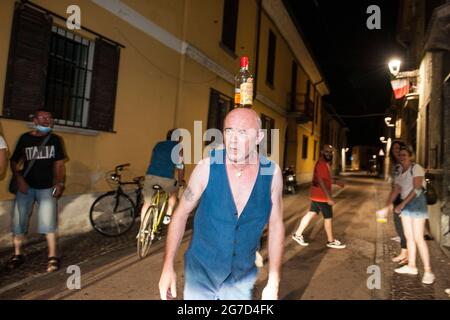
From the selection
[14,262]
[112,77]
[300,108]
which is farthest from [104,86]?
[300,108]

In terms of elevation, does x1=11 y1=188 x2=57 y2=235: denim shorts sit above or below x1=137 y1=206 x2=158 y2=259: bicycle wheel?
above

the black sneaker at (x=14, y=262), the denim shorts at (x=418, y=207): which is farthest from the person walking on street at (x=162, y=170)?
the denim shorts at (x=418, y=207)

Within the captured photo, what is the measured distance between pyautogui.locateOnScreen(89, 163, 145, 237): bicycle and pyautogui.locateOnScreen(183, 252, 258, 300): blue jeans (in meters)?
4.46

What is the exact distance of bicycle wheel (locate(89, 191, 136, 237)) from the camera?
6046mm

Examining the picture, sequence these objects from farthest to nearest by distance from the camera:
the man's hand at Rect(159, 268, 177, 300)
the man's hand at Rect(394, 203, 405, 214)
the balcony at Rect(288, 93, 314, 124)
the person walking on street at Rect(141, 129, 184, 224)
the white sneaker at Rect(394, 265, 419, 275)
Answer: the balcony at Rect(288, 93, 314, 124) < the person walking on street at Rect(141, 129, 184, 224) < the white sneaker at Rect(394, 265, 419, 275) < the man's hand at Rect(394, 203, 405, 214) < the man's hand at Rect(159, 268, 177, 300)

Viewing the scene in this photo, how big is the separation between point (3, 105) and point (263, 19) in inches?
466

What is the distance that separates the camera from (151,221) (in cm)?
555

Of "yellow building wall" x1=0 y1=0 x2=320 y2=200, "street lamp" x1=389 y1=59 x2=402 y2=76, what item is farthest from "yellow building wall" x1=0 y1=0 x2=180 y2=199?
"street lamp" x1=389 y1=59 x2=402 y2=76

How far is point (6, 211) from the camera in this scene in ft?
16.2

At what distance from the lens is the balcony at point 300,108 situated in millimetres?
19155

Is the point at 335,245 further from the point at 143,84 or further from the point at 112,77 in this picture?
the point at 112,77

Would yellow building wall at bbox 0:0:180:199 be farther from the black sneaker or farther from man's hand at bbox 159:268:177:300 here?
man's hand at bbox 159:268:177:300
